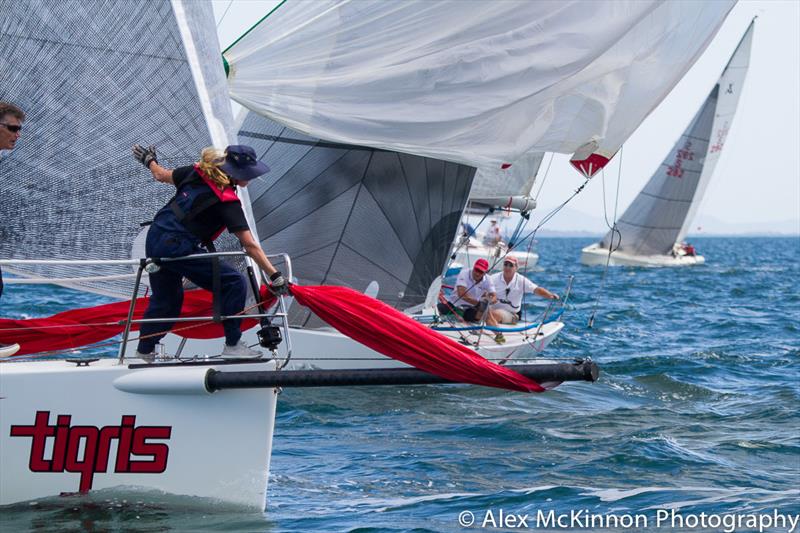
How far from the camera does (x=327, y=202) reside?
1062 cm

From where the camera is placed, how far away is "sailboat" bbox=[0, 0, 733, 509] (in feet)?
17.6

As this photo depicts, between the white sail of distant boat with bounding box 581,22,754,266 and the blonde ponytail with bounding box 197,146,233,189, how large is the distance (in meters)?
34.1

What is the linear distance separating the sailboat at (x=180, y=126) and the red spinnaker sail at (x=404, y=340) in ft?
1.58

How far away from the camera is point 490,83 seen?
8.35 meters

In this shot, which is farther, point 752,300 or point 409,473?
point 752,300

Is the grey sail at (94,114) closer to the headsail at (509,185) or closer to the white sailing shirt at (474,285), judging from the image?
the white sailing shirt at (474,285)

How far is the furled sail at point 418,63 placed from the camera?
8.23 meters

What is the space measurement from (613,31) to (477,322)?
4005 millimetres

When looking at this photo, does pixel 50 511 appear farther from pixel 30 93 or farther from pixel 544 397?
pixel 544 397

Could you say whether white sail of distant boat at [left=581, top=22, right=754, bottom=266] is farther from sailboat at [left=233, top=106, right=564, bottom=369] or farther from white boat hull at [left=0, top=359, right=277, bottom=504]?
white boat hull at [left=0, top=359, right=277, bottom=504]

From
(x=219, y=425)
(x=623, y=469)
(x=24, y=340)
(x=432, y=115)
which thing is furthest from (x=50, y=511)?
(x=432, y=115)

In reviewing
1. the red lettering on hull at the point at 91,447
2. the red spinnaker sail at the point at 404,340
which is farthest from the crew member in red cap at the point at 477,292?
the red lettering on hull at the point at 91,447

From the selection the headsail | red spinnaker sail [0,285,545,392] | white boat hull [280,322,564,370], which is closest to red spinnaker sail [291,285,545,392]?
red spinnaker sail [0,285,545,392]

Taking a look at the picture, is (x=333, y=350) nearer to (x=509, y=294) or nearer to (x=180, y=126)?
(x=509, y=294)
